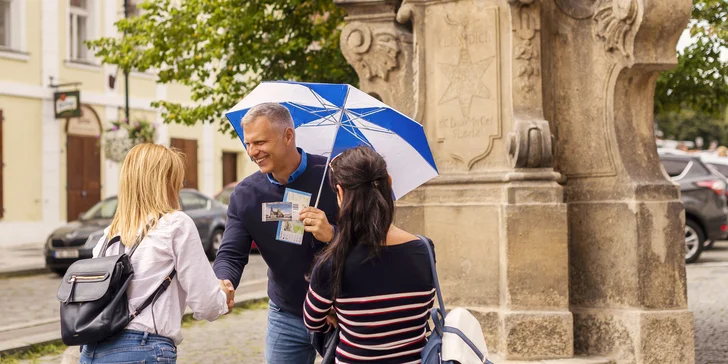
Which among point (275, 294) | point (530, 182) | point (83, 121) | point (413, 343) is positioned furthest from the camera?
point (83, 121)

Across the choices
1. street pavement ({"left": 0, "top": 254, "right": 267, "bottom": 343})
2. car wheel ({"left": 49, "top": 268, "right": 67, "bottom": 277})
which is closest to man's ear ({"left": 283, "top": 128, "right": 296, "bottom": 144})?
street pavement ({"left": 0, "top": 254, "right": 267, "bottom": 343})

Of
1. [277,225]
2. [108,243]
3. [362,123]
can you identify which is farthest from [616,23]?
[108,243]

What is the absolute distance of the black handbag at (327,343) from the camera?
12.2 feet

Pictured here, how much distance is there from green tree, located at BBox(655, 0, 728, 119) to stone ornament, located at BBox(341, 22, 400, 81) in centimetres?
829

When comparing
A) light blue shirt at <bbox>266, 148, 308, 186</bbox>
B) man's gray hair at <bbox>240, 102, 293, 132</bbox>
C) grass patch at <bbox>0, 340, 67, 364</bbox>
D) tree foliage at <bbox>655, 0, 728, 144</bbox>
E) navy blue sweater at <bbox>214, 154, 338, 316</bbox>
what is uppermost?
tree foliage at <bbox>655, 0, 728, 144</bbox>

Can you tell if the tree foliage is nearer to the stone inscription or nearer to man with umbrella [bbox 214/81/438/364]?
the stone inscription

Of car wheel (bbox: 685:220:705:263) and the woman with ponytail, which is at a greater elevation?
the woman with ponytail

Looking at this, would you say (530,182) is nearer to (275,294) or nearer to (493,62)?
(493,62)

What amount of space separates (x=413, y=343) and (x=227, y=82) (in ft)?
41.9

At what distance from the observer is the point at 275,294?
14.4ft

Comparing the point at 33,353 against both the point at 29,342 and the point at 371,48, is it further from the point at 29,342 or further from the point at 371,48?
the point at 371,48

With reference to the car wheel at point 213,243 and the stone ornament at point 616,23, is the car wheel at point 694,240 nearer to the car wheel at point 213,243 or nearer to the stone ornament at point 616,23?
the car wheel at point 213,243

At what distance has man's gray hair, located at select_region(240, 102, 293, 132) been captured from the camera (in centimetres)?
420

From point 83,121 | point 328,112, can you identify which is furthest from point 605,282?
point 83,121
